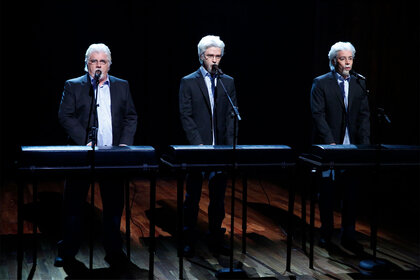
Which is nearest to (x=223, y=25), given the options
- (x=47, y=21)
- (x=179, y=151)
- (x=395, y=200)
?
(x=47, y=21)

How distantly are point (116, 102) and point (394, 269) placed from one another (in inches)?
92.1

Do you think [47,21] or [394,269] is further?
[47,21]

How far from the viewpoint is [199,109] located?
13.2ft

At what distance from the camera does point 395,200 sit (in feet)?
20.7

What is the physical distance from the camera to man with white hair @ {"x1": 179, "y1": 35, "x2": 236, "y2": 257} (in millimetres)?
3975

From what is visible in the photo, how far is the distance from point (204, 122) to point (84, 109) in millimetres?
895

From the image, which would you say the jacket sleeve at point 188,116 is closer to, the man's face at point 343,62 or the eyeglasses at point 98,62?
the eyeglasses at point 98,62

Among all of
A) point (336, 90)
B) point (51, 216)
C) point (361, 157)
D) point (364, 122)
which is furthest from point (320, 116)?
point (51, 216)

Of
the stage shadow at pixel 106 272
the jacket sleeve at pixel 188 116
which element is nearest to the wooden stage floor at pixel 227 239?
the stage shadow at pixel 106 272

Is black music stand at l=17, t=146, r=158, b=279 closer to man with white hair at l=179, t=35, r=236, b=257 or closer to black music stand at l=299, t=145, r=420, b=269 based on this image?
man with white hair at l=179, t=35, r=236, b=257

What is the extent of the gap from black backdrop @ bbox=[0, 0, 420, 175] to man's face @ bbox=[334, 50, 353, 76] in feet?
8.77

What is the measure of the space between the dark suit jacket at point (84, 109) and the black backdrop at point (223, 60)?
3.28 m

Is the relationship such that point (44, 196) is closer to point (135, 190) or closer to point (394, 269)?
point (135, 190)

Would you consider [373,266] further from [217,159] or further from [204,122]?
[204,122]
